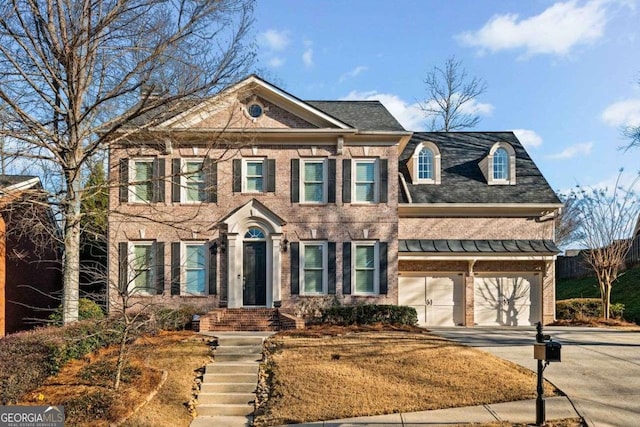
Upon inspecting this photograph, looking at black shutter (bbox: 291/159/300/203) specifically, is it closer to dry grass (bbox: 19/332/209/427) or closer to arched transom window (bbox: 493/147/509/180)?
dry grass (bbox: 19/332/209/427)

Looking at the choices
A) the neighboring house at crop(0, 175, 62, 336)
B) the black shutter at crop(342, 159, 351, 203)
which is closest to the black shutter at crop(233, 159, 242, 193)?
the black shutter at crop(342, 159, 351, 203)

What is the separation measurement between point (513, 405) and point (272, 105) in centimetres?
1354

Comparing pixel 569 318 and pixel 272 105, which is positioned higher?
pixel 272 105

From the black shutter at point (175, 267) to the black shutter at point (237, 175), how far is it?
2780 millimetres

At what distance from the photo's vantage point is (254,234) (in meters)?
20.1

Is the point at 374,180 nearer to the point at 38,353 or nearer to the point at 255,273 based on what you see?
the point at 255,273

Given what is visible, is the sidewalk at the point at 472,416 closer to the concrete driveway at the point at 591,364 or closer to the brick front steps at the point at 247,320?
the concrete driveway at the point at 591,364

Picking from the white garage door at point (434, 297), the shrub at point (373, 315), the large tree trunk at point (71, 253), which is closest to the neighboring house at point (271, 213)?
the white garage door at point (434, 297)

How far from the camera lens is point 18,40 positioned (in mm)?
12922

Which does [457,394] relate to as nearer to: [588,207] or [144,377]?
[144,377]

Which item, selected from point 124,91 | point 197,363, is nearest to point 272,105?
point 124,91

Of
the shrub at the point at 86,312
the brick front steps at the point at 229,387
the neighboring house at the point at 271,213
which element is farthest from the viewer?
the neighboring house at the point at 271,213

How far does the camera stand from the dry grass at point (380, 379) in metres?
10.3

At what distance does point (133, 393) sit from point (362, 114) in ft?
47.2
